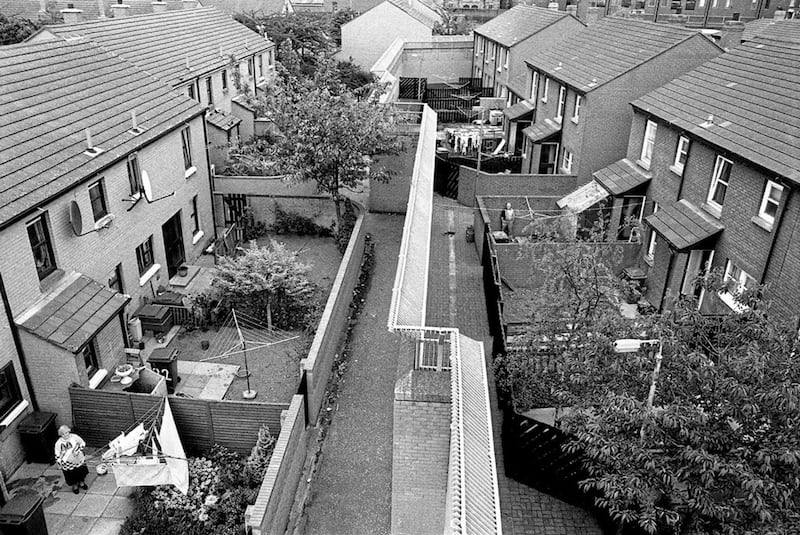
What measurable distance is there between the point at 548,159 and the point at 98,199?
840 inches

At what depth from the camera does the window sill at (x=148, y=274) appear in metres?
18.3

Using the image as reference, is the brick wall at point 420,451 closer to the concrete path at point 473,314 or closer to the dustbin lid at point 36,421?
the concrete path at point 473,314

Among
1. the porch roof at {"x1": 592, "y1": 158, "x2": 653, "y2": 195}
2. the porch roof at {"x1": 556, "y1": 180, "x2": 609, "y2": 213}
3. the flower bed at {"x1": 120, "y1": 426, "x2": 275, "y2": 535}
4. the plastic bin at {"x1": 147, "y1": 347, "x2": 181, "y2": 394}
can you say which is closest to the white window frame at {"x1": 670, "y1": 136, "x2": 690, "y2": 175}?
the porch roof at {"x1": 592, "y1": 158, "x2": 653, "y2": 195}

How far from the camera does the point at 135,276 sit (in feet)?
58.5

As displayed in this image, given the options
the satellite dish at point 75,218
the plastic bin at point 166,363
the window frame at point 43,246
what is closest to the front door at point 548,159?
the plastic bin at point 166,363

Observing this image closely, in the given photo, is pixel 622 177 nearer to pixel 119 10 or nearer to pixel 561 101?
pixel 561 101

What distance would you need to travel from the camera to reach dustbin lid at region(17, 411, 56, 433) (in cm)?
1263

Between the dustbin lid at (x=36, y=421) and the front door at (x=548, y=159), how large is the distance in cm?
2383

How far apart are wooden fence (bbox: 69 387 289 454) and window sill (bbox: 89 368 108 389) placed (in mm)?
766

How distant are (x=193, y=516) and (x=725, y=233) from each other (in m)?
15.2

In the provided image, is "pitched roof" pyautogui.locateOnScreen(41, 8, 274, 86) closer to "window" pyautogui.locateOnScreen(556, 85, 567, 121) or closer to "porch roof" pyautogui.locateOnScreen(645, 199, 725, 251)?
"window" pyautogui.locateOnScreen(556, 85, 567, 121)

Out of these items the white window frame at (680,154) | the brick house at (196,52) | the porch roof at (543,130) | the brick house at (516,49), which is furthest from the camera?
the brick house at (516,49)

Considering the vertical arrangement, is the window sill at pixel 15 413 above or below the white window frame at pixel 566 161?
below

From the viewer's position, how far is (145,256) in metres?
18.8
